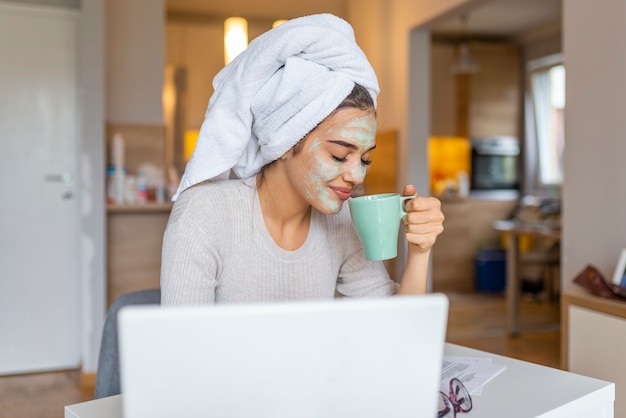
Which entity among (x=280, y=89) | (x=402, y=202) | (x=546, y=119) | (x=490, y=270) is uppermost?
(x=546, y=119)

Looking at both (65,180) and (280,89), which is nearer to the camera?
(280,89)

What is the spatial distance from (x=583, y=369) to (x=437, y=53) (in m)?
4.72

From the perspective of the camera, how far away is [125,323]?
18.1 inches

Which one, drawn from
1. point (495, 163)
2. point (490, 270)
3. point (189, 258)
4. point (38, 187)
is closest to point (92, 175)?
point (38, 187)

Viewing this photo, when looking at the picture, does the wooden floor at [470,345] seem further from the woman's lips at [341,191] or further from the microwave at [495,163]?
the woman's lips at [341,191]

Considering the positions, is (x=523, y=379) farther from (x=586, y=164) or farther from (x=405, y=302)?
(x=586, y=164)

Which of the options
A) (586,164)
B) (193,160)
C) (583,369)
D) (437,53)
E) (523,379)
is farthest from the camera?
(437,53)

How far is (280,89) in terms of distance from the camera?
102 cm

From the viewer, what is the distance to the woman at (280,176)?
1.00 metres

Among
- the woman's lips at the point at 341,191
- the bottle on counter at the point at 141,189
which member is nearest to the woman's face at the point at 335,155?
the woman's lips at the point at 341,191

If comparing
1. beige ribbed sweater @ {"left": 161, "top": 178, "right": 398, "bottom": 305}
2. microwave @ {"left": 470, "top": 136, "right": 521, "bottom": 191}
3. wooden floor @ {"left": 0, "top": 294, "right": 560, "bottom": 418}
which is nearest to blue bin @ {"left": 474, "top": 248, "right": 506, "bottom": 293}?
wooden floor @ {"left": 0, "top": 294, "right": 560, "bottom": 418}

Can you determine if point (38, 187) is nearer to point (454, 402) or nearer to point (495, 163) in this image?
point (454, 402)

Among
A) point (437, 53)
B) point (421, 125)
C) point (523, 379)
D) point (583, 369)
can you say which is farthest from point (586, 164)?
point (437, 53)

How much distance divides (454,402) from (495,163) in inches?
224
